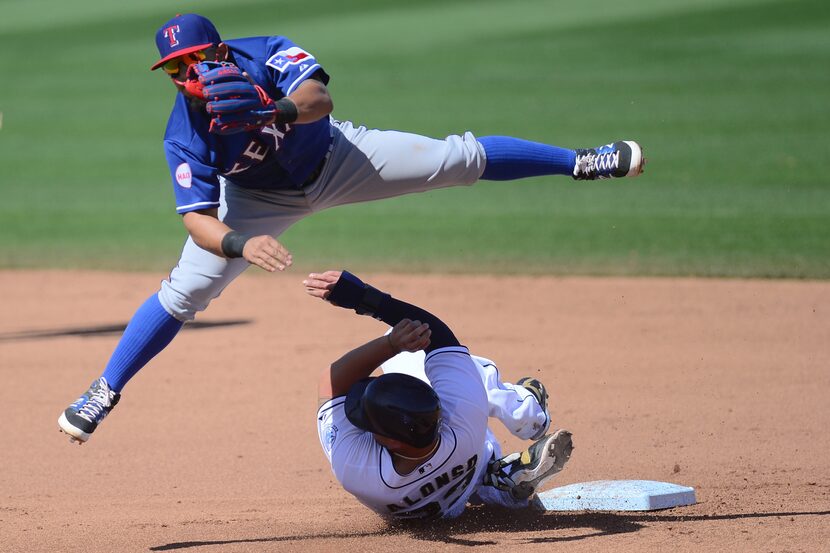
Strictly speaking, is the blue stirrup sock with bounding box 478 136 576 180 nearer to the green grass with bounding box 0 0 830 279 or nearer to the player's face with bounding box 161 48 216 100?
the player's face with bounding box 161 48 216 100

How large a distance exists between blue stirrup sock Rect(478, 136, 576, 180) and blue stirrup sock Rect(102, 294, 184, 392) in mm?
1502

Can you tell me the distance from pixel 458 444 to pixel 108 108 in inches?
543

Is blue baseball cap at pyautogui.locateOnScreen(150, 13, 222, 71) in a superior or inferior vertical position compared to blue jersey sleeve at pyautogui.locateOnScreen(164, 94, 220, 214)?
superior

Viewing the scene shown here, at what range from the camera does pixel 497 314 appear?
8.45 metres

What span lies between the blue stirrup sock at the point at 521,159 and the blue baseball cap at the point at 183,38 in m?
1.27

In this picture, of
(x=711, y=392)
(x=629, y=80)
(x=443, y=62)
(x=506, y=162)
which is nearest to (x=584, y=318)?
(x=711, y=392)

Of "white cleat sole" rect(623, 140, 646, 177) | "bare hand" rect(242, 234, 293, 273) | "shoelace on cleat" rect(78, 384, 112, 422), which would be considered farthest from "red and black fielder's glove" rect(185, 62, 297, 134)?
"white cleat sole" rect(623, 140, 646, 177)

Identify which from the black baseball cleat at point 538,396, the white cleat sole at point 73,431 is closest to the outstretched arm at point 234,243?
the white cleat sole at point 73,431

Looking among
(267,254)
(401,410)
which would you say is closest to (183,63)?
(267,254)

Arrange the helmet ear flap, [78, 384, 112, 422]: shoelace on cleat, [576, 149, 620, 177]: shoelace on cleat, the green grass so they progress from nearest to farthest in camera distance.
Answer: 1. the helmet ear flap
2. [78, 384, 112, 422]: shoelace on cleat
3. [576, 149, 620, 177]: shoelace on cleat
4. the green grass

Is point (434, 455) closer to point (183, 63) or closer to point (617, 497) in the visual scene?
point (617, 497)

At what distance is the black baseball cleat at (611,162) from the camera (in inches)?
188

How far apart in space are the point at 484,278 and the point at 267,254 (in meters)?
5.88

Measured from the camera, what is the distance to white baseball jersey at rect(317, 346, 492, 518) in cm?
405
